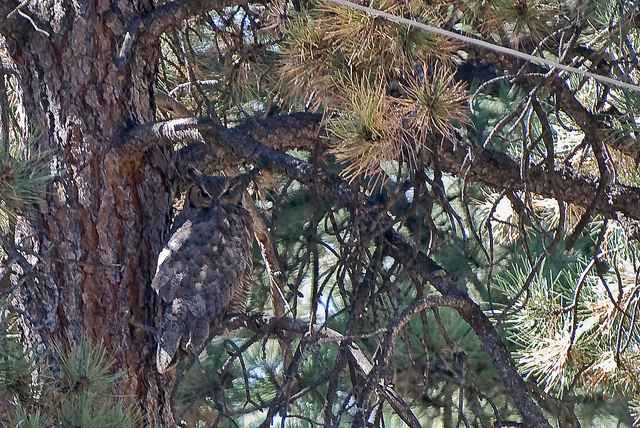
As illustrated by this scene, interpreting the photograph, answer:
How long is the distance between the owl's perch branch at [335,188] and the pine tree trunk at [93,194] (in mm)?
196

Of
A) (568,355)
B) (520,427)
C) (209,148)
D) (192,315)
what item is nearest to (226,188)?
(209,148)

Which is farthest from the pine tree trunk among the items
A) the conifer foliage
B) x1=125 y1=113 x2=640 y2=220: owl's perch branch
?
x1=125 y1=113 x2=640 y2=220: owl's perch branch

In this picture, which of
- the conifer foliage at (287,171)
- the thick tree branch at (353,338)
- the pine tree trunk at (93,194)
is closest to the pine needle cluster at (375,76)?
the conifer foliage at (287,171)

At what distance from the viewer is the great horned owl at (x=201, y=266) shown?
9.30ft

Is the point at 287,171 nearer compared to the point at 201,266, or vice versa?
the point at 287,171

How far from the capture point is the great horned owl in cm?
284

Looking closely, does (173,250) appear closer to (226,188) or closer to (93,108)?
(226,188)

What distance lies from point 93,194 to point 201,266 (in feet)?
1.74

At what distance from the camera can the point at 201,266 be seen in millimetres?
3105

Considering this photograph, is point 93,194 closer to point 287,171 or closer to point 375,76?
point 287,171

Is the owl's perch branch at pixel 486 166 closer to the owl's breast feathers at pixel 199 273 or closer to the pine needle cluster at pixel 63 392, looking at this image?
the owl's breast feathers at pixel 199 273

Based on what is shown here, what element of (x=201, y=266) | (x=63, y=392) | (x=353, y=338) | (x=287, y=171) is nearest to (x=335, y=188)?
(x=287, y=171)

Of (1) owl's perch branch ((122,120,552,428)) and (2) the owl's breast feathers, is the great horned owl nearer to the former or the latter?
(2) the owl's breast feathers

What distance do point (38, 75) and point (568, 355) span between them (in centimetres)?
267
